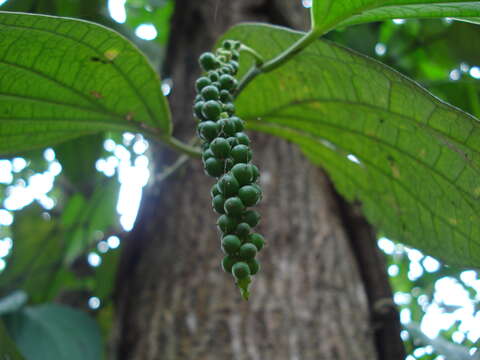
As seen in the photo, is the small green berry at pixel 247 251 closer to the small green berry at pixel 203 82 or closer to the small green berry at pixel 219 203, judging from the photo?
the small green berry at pixel 219 203

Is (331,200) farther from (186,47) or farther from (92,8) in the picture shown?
(92,8)

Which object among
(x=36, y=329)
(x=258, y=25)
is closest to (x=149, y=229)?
(x=36, y=329)

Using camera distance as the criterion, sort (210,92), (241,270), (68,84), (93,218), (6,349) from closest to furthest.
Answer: (241,270) → (210,92) → (68,84) → (6,349) → (93,218)

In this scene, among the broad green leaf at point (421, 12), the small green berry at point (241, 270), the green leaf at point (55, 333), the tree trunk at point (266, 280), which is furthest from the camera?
the green leaf at point (55, 333)

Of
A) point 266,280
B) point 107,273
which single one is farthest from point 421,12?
point 107,273

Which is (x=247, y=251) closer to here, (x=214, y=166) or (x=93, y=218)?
(x=214, y=166)

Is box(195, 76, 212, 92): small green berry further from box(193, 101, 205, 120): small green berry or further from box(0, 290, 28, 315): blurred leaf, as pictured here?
box(0, 290, 28, 315): blurred leaf

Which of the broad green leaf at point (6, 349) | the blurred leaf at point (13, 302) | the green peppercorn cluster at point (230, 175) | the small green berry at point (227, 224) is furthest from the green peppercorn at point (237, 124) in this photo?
the blurred leaf at point (13, 302)
